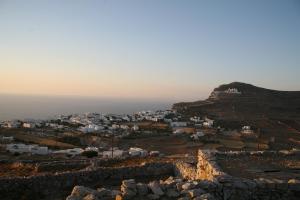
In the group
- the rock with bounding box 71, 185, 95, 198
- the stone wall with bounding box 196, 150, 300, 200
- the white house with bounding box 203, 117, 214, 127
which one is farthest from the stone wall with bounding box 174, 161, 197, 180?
the white house with bounding box 203, 117, 214, 127

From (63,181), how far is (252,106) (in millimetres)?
80567

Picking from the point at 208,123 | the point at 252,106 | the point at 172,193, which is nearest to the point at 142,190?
the point at 172,193

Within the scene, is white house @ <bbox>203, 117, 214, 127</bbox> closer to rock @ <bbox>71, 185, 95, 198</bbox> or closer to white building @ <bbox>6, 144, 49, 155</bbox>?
white building @ <bbox>6, 144, 49, 155</bbox>

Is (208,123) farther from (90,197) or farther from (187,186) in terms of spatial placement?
(90,197)

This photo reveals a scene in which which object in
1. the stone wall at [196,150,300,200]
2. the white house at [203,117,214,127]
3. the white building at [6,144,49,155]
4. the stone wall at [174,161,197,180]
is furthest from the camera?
the white house at [203,117,214,127]

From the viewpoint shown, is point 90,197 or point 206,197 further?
point 206,197

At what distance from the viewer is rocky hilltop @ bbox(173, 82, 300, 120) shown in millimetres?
84312

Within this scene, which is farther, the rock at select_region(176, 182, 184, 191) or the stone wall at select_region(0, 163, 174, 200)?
the stone wall at select_region(0, 163, 174, 200)

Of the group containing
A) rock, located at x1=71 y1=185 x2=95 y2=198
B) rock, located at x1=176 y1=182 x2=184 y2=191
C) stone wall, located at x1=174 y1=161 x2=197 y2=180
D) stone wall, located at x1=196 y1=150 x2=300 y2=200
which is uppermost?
rock, located at x1=176 y1=182 x2=184 y2=191

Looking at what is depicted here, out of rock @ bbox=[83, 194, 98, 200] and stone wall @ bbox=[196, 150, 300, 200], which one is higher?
rock @ bbox=[83, 194, 98, 200]

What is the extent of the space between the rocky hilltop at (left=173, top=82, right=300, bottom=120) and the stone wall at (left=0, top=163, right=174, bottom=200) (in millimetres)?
69322

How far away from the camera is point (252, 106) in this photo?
292 ft

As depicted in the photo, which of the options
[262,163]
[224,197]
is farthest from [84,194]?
[262,163]

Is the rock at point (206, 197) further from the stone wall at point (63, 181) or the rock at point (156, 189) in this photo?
the stone wall at point (63, 181)
